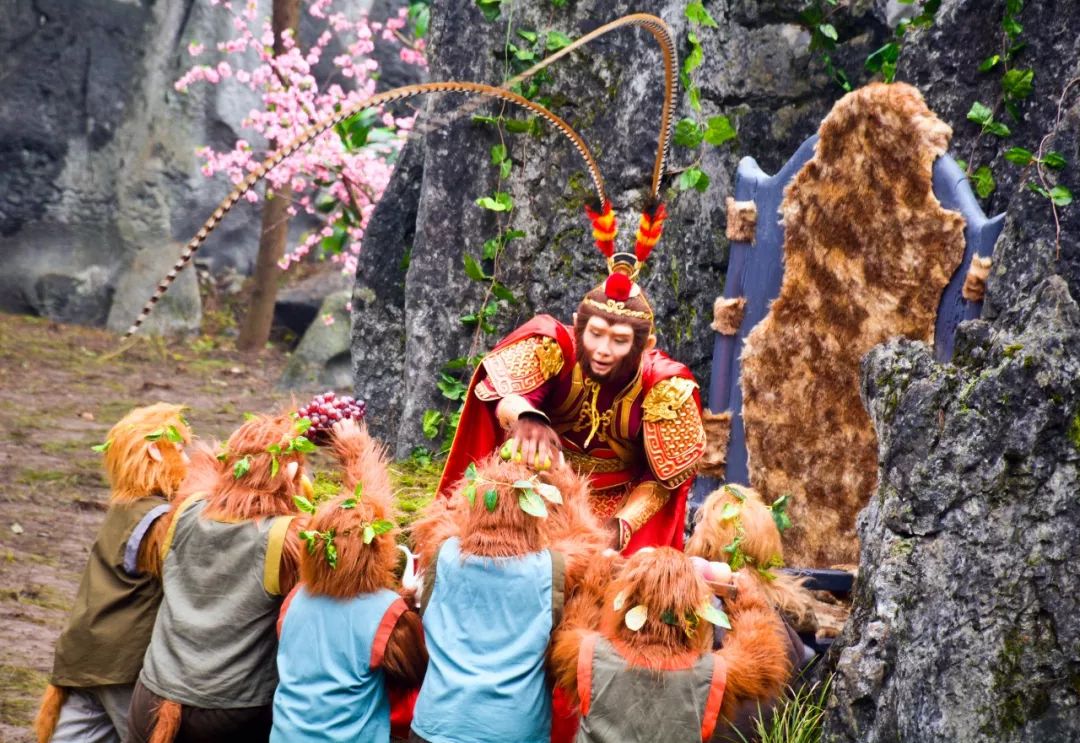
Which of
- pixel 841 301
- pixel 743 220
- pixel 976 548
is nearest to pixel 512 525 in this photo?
pixel 976 548

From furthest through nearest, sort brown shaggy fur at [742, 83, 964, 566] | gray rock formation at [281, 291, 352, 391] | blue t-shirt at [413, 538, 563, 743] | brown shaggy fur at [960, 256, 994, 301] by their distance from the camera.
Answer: gray rock formation at [281, 291, 352, 391] → brown shaggy fur at [742, 83, 964, 566] → brown shaggy fur at [960, 256, 994, 301] → blue t-shirt at [413, 538, 563, 743]

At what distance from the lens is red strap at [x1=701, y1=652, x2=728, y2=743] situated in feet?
10.4

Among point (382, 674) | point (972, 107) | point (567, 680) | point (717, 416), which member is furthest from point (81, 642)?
point (972, 107)

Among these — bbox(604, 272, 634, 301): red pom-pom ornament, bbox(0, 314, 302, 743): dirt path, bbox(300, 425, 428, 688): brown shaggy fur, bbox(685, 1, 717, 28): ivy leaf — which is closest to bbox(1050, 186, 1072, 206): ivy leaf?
bbox(604, 272, 634, 301): red pom-pom ornament

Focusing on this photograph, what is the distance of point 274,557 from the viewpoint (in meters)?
3.68

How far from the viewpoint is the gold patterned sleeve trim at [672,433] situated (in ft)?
13.5

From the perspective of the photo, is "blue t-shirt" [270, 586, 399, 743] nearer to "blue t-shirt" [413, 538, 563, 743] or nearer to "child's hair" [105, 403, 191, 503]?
"blue t-shirt" [413, 538, 563, 743]

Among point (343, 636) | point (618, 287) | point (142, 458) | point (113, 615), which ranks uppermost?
point (618, 287)

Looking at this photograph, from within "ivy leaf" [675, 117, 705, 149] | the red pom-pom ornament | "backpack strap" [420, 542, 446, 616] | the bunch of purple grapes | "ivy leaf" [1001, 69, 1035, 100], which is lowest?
"backpack strap" [420, 542, 446, 616]

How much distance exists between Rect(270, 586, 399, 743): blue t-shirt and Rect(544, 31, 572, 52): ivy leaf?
115 inches

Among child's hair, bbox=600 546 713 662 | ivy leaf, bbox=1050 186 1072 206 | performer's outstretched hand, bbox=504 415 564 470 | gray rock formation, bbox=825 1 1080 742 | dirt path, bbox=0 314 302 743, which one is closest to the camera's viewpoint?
gray rock formation, bbox=825 1 1080 742

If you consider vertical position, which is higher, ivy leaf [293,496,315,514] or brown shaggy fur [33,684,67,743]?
ivy leaf [293,496,315,514]

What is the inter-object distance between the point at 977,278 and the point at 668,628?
1721 mm

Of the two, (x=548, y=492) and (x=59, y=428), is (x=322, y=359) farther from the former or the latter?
(x=548, y=492)
